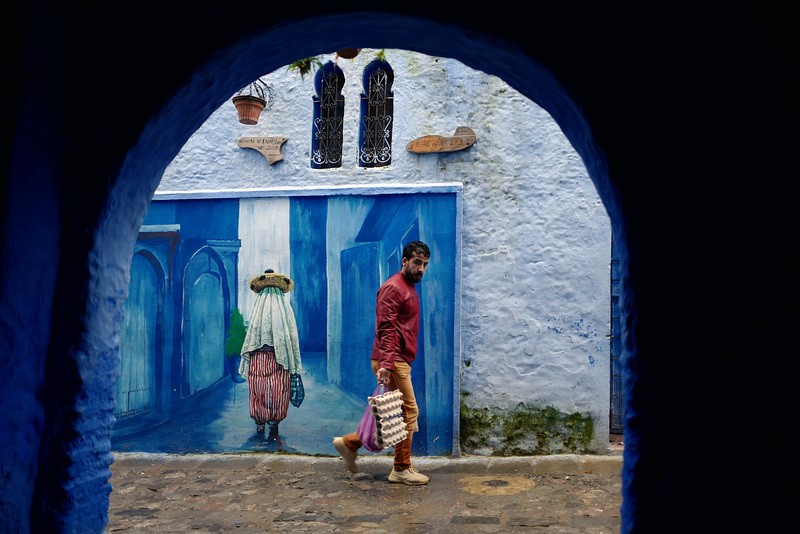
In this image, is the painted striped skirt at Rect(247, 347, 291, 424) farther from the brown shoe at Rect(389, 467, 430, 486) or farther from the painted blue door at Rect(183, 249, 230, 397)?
the brown shoe at Rect(389, 467, 430, 486)

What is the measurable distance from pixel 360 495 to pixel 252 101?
12.3ft

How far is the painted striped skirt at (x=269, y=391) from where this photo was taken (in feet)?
20.9

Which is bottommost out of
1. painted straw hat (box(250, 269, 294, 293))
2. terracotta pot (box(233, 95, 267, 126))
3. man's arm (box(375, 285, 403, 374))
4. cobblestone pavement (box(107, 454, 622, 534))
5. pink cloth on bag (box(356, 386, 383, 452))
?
cobblestone pavement (box(107, 454, 622, 534))

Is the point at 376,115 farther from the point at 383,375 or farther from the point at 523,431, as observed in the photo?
the point at 523,431

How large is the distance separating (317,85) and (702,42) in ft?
18.1

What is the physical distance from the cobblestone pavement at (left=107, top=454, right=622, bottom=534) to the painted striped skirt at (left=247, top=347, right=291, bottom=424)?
15.0 inches

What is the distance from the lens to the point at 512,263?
6.11 m

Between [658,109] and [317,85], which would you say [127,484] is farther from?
[658,109]

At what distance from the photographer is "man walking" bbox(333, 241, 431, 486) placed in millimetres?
4973

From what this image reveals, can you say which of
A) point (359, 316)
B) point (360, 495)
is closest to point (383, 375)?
point (360, 495)

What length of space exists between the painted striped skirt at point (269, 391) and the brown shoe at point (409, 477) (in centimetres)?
159

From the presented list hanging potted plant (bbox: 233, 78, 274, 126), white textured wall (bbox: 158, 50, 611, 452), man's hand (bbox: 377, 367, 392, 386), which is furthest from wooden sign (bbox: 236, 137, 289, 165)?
man's hand (bbox: 377, 367, 392, 386)

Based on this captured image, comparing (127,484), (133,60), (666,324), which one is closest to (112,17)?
(133,60)

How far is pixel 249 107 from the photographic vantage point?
6516 mm
